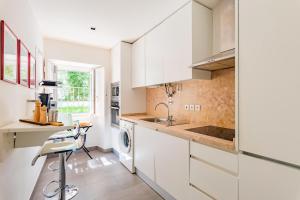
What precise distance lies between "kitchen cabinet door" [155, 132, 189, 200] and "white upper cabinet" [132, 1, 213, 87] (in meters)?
0.82

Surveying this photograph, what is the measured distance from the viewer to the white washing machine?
2697 mm

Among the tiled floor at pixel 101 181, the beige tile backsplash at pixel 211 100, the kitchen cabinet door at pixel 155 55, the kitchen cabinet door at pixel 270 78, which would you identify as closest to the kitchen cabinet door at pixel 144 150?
the tiled floor at pixel 101 181

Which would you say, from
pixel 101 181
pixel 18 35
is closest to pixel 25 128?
pixel 18 35

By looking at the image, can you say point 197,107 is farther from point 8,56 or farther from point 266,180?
point 8,56

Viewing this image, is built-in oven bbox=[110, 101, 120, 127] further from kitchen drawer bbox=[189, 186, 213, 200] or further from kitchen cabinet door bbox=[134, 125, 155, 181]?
kitchen drawer bbox=[189, 186, 213, 200]

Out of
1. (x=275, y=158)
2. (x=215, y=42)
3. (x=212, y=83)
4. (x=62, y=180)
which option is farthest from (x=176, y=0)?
(x=62, y=180)

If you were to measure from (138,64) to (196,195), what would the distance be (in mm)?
2352

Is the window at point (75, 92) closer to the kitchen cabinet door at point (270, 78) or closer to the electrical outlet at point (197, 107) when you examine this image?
the electrical outlet at point (197, 107)

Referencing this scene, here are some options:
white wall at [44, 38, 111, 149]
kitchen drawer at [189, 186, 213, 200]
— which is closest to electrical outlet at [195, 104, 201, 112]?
kitchen drawer at [189, 186, 213, 200]

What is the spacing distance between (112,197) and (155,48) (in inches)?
89.5

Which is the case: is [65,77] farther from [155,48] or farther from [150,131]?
[150,131]

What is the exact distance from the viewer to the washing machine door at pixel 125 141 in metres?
2.77

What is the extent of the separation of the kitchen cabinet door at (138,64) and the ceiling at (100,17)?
0.17 m

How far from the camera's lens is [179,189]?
1724 millimetres
